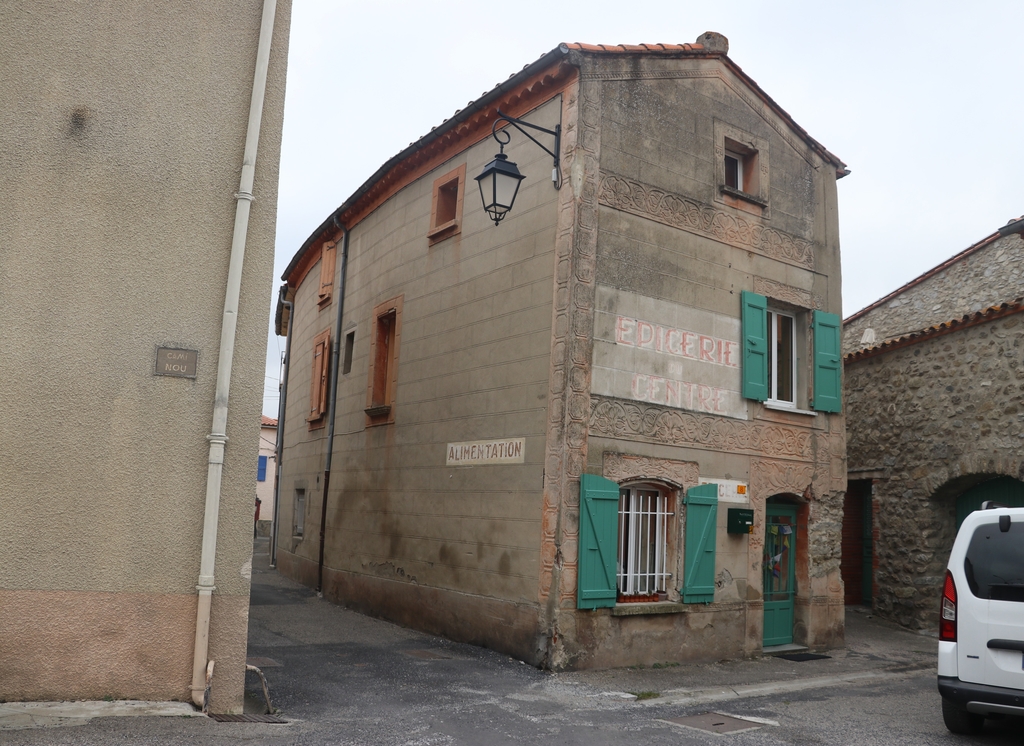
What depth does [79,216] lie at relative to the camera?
20.8 ft

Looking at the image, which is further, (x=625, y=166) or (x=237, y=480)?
(x=625, y=166)

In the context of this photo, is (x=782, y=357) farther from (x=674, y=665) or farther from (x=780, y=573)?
(x=674, y=665)

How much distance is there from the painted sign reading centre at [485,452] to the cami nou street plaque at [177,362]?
4.50 metres

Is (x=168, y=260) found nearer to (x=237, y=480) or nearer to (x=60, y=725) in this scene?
(x=237, y=480)

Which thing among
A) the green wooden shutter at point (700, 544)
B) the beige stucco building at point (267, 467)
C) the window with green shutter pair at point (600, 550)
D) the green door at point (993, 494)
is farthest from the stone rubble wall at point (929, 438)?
the beige stucco building at point (267, 467)

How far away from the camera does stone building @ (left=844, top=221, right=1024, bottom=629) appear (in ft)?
42.8

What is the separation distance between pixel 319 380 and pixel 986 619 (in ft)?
43.6

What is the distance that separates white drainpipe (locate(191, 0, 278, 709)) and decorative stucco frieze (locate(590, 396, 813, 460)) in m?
4.58

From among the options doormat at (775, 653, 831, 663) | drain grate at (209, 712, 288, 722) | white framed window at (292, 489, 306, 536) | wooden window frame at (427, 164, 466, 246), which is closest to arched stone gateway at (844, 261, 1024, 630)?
doormat at (775, 653, 831, 663)

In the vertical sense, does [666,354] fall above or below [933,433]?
above

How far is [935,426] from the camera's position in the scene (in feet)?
46.1

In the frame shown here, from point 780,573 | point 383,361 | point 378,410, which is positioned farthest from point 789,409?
point 383,361

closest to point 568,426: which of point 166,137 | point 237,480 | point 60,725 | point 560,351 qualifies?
point 560,351

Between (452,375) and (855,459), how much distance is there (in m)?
8.25
